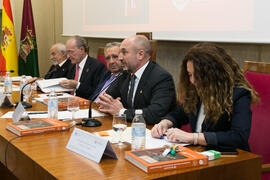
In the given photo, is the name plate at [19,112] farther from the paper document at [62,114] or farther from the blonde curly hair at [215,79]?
A: the blonde curly hair at [215,79]

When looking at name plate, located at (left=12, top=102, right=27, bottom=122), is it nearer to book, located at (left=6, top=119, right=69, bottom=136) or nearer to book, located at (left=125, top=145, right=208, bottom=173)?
book, located at (left=6, top=119, right=69, bottom=136)

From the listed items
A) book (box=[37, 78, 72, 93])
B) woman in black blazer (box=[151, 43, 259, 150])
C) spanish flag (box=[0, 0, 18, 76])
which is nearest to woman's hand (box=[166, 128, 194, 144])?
woman in black blazer (box=[151, 43, 259, 150])

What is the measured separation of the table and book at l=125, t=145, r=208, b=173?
22mm

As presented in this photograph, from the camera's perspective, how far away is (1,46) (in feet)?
20.4

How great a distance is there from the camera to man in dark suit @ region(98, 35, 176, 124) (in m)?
2.34

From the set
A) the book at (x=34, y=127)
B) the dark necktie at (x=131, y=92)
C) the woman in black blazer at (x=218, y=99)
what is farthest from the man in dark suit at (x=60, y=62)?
the woman in black blazer at (x=218, y=99)

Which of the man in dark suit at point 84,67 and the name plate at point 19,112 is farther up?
the man in dark suit at point 84,67

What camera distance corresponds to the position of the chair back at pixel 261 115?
2.00m

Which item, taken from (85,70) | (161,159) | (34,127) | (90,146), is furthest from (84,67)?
(161,159)

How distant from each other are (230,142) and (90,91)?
2.27 meters

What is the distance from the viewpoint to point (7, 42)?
6.17 meters

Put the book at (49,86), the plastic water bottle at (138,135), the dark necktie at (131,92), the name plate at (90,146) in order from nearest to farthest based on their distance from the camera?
the name plate at (90,146), the plastic water bottle at (138,135), the dark necktie at (131,92), the book at (49,86)

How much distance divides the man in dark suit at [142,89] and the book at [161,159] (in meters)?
0.78

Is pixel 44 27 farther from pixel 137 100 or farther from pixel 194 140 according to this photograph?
pixel 194 140
